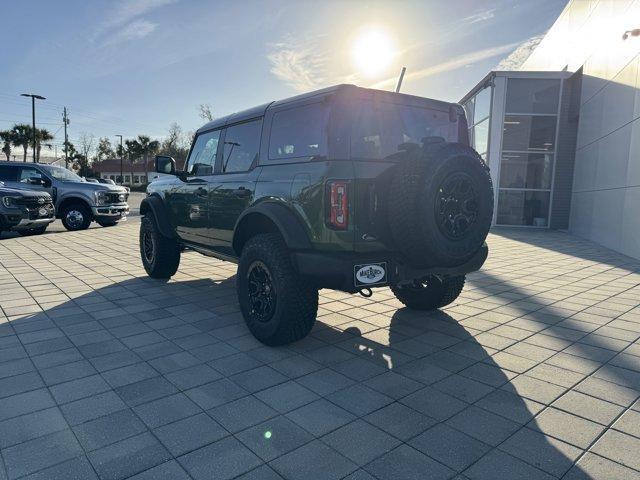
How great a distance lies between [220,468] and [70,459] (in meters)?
0.77

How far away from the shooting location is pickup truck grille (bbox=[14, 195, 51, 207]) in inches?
420

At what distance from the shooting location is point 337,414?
2.63m

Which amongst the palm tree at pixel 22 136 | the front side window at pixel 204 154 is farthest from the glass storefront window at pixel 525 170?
the palm tree at pixel 22 136

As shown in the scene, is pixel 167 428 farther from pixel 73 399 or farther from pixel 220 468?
pixel 73 399

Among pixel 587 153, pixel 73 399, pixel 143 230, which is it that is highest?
pixel 587 153

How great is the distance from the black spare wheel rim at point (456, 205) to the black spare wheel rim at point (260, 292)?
1422mm

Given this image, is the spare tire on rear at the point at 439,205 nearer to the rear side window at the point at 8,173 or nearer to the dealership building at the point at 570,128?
the dealership building at the point at 570,128

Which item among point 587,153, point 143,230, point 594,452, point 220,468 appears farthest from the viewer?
point 587,153

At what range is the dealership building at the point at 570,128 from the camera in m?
10.3

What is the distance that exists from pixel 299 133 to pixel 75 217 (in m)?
11.4

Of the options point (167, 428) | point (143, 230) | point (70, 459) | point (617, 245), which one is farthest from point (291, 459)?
point (617, 245)

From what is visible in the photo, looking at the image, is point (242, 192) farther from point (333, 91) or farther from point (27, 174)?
point (27, 174)

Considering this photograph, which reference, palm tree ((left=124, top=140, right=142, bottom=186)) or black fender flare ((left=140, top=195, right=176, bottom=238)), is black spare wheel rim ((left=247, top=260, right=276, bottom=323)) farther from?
palm tree ((left=124, top=140, right=142, bottom=186))

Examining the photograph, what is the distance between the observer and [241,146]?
4.42 meters
